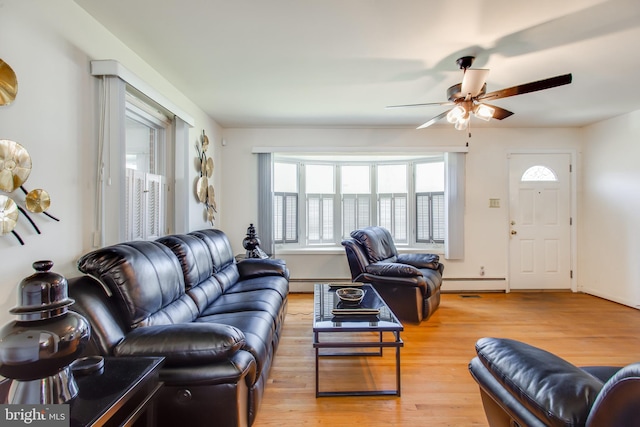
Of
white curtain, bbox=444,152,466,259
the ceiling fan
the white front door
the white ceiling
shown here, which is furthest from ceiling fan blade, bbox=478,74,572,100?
the white front door

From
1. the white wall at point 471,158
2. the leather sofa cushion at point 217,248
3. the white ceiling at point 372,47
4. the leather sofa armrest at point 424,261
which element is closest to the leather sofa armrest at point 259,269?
the leather sofa cushion at point 217,248

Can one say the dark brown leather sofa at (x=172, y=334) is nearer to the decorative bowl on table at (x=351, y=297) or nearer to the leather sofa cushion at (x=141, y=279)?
the leather sofa cushion at (x=141, y=279)

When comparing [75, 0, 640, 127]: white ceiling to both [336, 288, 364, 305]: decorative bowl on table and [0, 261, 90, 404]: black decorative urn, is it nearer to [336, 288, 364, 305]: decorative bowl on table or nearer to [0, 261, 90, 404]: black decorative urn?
[0, 261, 90, 404]: black decorative urn

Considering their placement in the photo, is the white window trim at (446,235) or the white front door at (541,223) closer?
the white window trim at (446,235)

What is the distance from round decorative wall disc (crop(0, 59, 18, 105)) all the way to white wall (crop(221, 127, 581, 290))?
3107 millimetres

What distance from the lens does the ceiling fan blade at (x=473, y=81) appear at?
7.20ft

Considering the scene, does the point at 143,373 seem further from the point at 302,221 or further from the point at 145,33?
the point at 302,221

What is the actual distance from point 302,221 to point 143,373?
3736 mm

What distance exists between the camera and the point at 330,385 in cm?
217

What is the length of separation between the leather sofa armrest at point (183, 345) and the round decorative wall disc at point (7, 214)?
69 cm

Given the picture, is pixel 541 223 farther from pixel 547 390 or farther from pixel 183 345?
pixel 183 345

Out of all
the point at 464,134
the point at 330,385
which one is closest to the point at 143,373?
the point at 330,385

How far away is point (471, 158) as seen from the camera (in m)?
4.54

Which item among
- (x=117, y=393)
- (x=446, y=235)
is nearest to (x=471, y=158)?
(x=446, y=235)
